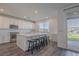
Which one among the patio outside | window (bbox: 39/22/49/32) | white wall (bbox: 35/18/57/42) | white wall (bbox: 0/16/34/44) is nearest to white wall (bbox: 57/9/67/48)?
the patio outside

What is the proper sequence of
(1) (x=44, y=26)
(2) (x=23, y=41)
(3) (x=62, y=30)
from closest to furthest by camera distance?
(2) (x=23, y=41) → (3) (x=62, y=30) → (1) (x=44, y=26)

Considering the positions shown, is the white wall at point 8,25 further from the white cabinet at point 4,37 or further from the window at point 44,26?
the window at point 44,26

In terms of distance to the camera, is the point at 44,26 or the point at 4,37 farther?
the point at 4,37

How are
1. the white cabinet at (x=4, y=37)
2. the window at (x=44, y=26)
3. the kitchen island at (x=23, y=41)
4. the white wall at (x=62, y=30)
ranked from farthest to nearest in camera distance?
the white cabinet at (x=4, y=37) < the window at (x=44, y=26) < the white wall at (x=62, y=30) < the kitchen island at (x=23, y=41)

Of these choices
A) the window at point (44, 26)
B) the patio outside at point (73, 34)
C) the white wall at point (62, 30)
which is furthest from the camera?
the window at point (44, 26)

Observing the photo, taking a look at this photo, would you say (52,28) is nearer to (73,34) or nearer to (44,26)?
(44,26)

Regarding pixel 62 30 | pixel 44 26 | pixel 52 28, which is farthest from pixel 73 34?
pixel 44 26

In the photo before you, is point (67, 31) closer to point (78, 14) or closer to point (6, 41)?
point (78, 14)

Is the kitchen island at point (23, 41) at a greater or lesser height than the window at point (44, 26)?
lesser

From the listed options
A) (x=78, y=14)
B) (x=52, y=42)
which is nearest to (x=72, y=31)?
(x=78, y=14)

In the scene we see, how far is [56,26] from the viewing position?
4.59m

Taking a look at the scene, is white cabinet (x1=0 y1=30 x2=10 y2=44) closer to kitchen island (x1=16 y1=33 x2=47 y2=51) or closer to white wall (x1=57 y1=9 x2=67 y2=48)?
kitchen island (x1=16 y1=33 x2=47 y2=51)

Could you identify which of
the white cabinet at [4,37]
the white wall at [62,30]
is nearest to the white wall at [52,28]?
the white wall at [62,30]

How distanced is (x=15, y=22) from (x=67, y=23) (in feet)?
9.63
